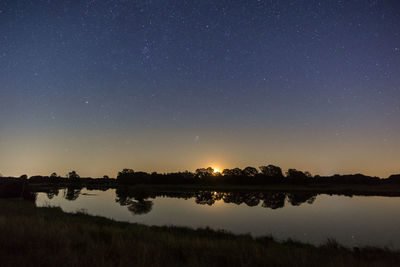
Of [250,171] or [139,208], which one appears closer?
[139,208]

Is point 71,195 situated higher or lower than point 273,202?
higher

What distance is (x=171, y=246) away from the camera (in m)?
12.0

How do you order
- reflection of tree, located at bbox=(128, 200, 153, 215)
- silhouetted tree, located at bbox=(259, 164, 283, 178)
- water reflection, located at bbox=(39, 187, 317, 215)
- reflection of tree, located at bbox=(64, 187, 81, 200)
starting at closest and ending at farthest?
reflection of tree, located at bbox=(128, 200, 153, 215), water reflection, located at bbox=(39, 187, 317, 215), reflection of tree, located at bbox=(64, 187, 81, 200), silhouetted tree, located at bbox=(259, 164, 283, 178)

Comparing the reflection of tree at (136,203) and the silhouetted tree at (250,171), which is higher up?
the silhouetted tree at (250,171)

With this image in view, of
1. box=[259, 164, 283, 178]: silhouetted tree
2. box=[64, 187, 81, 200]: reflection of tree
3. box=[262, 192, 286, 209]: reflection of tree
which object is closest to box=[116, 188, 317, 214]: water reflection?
box=[262, 192, 286, 209]: reflection of tree

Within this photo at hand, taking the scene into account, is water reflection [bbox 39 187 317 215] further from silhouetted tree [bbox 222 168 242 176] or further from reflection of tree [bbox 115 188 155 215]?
silhouetted tree [bbox 222 168 242 176]

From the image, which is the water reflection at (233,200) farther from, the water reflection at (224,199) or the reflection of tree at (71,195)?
the reflection of tree at (71,195)

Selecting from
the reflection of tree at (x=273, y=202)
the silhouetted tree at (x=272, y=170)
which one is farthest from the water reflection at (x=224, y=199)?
the silhouetted tree at (x=272, y=170)

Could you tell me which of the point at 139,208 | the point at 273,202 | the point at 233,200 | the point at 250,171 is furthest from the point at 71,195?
the point at 250,171

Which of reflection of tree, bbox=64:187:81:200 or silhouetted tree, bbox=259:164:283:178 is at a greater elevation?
silhouetted tree, bbox=259:164:283:178

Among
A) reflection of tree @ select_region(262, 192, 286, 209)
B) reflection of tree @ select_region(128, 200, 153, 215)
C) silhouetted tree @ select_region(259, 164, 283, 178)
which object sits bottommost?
reflection of tree @ select_region(128, 200, 153, 215)

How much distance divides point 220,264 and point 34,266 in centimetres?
540

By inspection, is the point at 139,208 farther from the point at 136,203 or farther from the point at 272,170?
the point at 272,170

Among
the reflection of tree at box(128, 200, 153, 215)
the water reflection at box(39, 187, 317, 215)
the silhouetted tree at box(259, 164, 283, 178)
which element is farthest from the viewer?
the silhouetted tree at box(259, 164, 283, 178)
